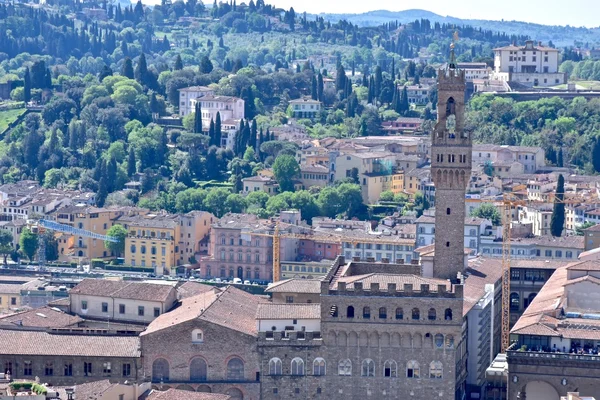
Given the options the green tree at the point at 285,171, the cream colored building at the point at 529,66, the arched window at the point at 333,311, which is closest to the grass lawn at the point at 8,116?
the green tree at the point at 285,171

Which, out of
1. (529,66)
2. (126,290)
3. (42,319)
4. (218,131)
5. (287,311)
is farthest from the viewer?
(529,66)

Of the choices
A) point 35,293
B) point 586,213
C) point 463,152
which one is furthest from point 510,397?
point 586,213

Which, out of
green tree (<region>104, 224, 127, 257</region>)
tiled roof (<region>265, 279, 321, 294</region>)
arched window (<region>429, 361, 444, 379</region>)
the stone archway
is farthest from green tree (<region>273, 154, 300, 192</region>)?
the stone archway

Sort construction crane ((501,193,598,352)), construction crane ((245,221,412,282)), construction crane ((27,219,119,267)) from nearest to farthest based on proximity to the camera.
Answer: construction crane ((501,193,598,352)) → construction crane ((245,221,412,282)) → construction crane ((27,219,119,267))

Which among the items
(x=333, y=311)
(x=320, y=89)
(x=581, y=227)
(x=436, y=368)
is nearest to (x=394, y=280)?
(x=333, y=311)

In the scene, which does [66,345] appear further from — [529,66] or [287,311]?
[529,66]

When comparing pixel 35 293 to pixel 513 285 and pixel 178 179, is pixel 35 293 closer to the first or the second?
pixel 513 285

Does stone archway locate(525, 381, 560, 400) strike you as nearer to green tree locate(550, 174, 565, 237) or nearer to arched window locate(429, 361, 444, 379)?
arched window locate(429, 361, 444, 379)
